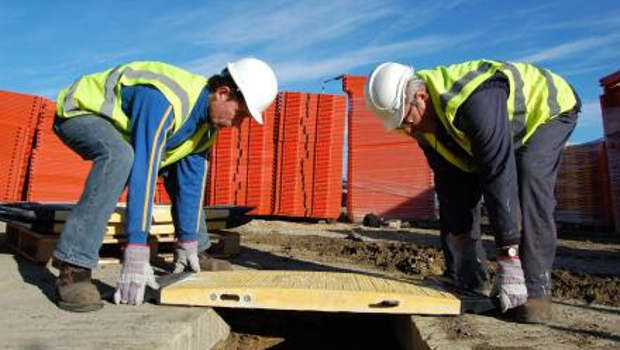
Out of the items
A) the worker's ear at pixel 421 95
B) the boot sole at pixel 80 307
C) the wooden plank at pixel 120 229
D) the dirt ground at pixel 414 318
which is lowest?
the dirt ground at pixel 414 318

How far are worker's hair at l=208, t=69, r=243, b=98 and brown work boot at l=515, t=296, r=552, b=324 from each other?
198 centimetres

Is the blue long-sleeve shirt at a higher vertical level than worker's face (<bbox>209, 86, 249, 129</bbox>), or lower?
lower

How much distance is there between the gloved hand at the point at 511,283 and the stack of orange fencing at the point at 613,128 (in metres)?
7.62

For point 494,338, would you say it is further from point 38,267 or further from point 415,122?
point 38,267

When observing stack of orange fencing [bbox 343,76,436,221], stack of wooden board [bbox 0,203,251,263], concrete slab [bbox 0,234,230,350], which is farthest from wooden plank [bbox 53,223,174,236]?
Answer: stack of orange fencing [bbox 343,76,436,221]

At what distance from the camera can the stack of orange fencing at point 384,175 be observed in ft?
37.8

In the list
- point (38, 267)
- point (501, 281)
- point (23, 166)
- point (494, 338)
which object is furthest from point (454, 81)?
point (23, 166)

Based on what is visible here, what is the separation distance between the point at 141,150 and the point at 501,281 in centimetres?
200

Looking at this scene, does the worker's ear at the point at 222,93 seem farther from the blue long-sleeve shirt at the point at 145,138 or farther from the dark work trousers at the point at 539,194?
the dark work trousers at the point at 539,194

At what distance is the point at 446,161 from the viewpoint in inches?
147

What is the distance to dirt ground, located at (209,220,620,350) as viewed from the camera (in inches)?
105

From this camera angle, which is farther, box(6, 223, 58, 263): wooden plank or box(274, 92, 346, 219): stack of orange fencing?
box(274, 92, 346, 219): stack of orange fencing

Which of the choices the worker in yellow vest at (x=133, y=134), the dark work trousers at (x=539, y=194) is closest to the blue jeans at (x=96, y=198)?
the worker in yellow vest at (x=133, y=134)

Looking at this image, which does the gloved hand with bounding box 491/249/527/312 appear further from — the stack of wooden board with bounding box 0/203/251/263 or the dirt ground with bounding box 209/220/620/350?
the stack of wooden board with bounding box 0/203/251/263
